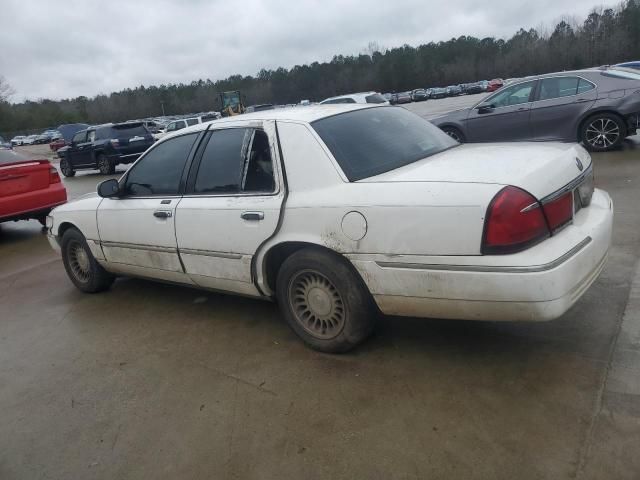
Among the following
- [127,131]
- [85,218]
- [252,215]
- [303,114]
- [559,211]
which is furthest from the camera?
[127,131]

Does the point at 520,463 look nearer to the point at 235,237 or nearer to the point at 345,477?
the point at 345,477

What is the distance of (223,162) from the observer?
376 centimetres

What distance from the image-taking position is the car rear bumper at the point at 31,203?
26.0 feet

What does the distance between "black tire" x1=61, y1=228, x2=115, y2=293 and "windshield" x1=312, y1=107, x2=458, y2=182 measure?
2.74m

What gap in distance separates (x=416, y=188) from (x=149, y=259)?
2.40m

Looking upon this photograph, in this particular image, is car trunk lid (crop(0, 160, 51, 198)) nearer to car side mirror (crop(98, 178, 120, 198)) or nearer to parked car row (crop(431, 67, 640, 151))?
car side mirror (crop(98, 178, 120, 198))

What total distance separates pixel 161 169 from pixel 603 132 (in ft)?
26.1

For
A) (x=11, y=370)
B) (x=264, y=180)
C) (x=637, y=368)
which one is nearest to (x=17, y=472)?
(x=11, y=370)

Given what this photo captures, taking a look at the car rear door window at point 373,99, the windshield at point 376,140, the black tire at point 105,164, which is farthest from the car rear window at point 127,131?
the windshield at point 376,140

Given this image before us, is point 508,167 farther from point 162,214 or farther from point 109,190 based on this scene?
A: point 109,190

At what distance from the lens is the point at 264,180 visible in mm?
3453

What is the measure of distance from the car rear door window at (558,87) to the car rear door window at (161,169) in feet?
24.1

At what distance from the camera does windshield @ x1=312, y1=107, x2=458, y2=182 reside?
3221mm

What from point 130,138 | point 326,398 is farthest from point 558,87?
point 130,138
